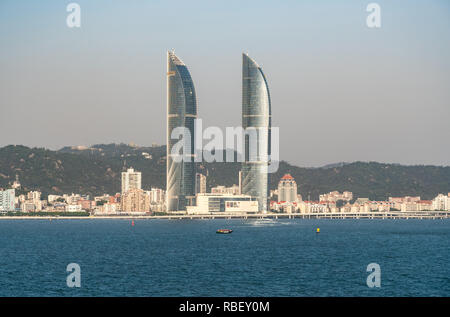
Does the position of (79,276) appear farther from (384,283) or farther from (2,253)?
(2,253)

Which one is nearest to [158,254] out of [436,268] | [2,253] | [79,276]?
[2,253]

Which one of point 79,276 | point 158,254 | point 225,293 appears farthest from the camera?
point 158,254

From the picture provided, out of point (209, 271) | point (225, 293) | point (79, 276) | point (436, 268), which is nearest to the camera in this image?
point (225, 293)

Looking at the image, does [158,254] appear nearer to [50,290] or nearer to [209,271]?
[209,271]

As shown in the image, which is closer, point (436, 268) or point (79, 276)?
point (79, 276)
